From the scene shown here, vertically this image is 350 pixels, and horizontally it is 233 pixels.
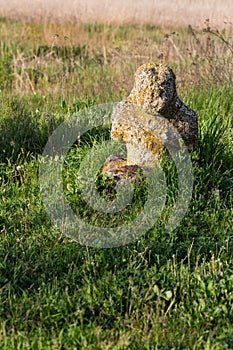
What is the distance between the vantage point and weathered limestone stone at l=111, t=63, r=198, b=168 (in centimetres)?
459

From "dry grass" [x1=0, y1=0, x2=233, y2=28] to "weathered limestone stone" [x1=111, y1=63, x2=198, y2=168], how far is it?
7.33 metres

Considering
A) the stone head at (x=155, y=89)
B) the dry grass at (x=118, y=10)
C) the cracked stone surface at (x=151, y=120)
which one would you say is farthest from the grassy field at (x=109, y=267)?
the dry grass at (x=118, y=10)

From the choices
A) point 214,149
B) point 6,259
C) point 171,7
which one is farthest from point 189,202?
point 171,7

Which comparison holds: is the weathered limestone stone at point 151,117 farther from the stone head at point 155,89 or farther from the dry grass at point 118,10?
the dry grass at point 118,10

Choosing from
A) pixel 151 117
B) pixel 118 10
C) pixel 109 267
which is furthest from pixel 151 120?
pixel 118 10

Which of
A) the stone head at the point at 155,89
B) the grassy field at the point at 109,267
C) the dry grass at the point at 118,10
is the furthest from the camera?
the dry grass at the point at 118,10

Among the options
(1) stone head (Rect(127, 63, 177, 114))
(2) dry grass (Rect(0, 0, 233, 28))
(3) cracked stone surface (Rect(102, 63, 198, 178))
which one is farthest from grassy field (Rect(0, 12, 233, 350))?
(2) dry grass (Rect(0, 0, 233, 28))

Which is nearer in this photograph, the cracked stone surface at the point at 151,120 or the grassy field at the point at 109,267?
the grassy field at the point at 109,267

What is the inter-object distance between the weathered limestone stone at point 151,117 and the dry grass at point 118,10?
7326 millimetres

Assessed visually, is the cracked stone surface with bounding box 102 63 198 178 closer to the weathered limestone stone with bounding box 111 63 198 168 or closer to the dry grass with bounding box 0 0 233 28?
the weathered limestone stone with bounding box 111 63 198 168

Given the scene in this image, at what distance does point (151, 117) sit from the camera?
185 inches

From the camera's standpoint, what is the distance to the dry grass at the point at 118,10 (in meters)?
12.2

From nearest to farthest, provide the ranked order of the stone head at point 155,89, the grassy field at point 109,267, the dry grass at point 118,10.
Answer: the grassy field at point 109,267, the stone head at point 155,89, the dry grass at point 118,10

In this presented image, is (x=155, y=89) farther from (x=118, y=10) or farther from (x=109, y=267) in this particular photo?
(x=118, y=10)
